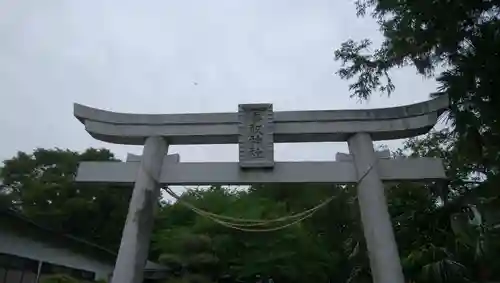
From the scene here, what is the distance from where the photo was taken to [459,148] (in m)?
7.43

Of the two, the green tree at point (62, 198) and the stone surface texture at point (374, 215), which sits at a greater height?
the green tree at point (62, 198)

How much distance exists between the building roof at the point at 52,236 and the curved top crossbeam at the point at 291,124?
13.6 ft

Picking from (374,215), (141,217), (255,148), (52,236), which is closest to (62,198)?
(52,236)

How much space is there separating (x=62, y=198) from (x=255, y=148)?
682 inches

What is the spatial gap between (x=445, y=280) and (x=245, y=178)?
5625mm

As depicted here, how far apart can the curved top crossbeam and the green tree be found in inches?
608

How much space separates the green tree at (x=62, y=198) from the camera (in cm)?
2161

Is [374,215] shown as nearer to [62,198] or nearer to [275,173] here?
[275,173]

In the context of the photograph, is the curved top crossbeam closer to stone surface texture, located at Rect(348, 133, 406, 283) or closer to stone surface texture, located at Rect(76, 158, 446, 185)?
stone surface texture, located at Rect(348, 133, 406, 283)

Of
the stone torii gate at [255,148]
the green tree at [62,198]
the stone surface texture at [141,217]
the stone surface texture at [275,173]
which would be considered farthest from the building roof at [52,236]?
the green tree at [62,198]

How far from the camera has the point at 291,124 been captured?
7133 millimetres

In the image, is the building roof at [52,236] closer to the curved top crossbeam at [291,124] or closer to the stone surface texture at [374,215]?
the curved top crossbeam at [291,124]

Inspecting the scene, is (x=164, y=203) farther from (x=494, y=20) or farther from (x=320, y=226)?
(x=494, y=20)

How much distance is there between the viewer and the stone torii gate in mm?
6863
